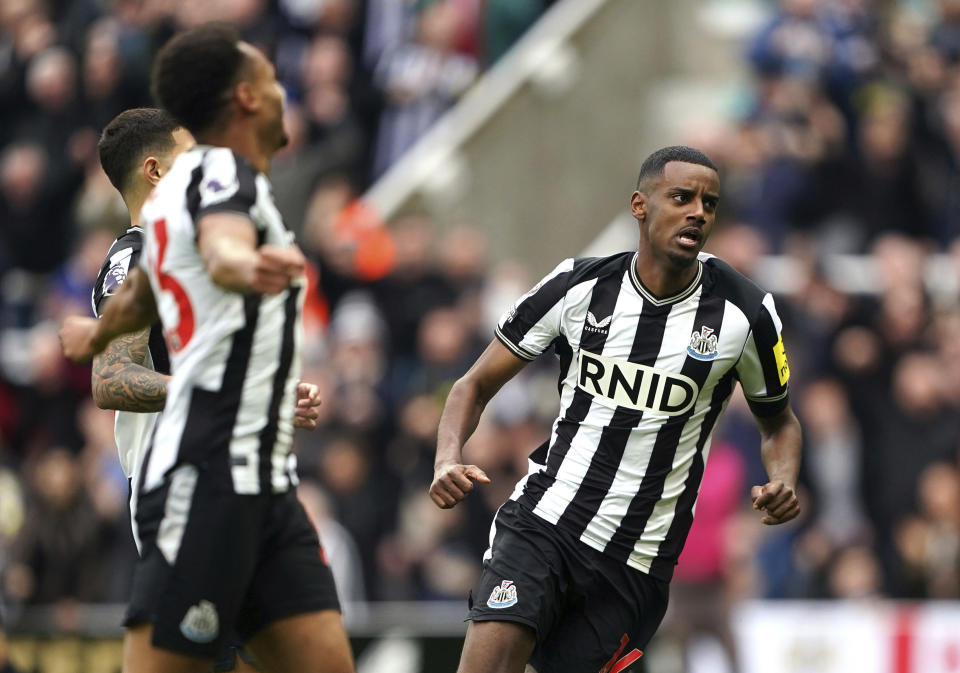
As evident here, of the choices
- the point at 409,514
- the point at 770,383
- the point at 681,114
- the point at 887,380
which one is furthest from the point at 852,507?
the point at 770,383

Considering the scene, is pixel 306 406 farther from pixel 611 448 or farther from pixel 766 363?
pixel 766 363

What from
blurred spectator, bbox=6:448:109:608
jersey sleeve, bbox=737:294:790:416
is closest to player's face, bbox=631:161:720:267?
jersey sleeve, bbox=737:294:790:416

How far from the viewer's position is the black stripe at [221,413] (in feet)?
16.8

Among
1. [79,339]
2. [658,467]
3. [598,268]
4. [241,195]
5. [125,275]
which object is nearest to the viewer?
[241,195]

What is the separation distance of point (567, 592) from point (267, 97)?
2.41 m

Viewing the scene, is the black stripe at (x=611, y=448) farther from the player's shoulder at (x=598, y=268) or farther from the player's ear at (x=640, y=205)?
the player's ear at (x=640, y=205)

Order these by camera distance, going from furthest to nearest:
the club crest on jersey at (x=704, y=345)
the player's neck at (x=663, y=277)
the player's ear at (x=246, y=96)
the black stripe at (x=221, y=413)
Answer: the player's neck at (x=663, y=277)
the club crest on jersey at (x=704, y=345)
the player's ear at (x=246, y=96)
the black stripe at (x=221, y=413)

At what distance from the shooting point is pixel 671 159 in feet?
21.4

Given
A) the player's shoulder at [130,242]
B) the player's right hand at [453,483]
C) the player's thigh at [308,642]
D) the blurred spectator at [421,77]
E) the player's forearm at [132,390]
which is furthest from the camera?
the blurred spectator at [421,77]

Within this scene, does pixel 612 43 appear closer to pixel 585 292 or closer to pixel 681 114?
pixel 681 114

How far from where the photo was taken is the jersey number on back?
5172mm

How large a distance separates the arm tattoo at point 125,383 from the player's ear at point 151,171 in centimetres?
70

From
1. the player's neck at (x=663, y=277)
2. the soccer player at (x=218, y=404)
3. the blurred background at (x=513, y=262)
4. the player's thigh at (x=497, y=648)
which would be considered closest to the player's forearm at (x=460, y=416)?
the player's thigh at (x=497, y=648)

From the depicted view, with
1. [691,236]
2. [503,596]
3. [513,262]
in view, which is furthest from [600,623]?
A: [513,262]
